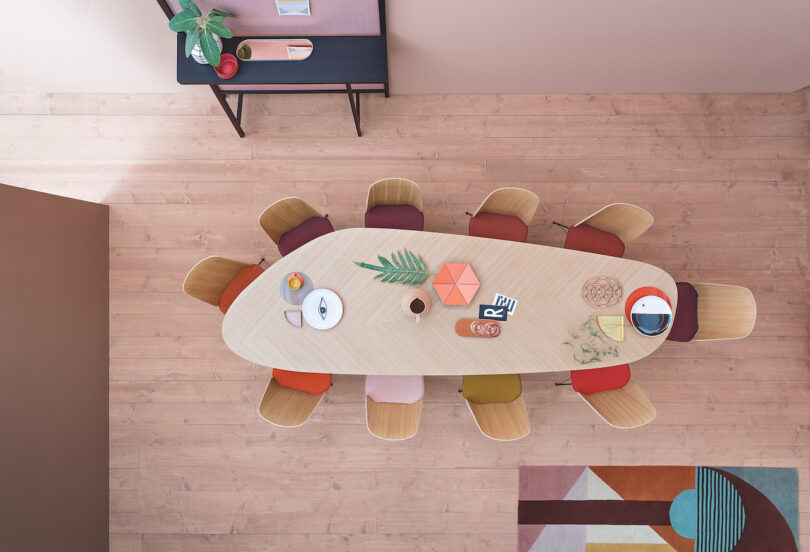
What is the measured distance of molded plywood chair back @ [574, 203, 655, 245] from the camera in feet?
8.21

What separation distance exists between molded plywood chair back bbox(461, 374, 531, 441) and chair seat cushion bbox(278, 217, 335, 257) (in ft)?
4.21

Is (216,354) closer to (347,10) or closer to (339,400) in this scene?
(339,400)

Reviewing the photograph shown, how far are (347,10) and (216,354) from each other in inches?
95.1

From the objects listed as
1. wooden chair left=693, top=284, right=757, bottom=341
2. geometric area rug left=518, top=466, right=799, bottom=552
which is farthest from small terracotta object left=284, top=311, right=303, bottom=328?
wooden chair left=693, top=284, right=757, bottom=341

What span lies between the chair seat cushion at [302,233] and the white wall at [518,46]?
1.15 m

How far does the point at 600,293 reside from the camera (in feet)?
7.57

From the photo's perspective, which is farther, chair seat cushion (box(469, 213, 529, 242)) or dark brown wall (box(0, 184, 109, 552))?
chair seat cushion (box(469, 213, 529, 242))

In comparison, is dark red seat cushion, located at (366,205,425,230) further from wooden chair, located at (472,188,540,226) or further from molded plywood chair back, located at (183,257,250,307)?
molded plywood chair back, located at (183,257,250,307)

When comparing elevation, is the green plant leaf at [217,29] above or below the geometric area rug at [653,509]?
above

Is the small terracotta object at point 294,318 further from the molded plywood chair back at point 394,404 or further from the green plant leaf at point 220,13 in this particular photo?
the green plant leaf at point 220,13

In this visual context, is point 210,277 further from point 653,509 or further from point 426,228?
point 653,509

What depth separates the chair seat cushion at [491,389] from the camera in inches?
103

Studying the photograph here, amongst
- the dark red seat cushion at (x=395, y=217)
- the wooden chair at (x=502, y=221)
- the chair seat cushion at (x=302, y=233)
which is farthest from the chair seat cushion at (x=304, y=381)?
the wooden chair at (x=502, y=221)

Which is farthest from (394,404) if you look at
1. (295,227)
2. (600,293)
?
(600,293)
